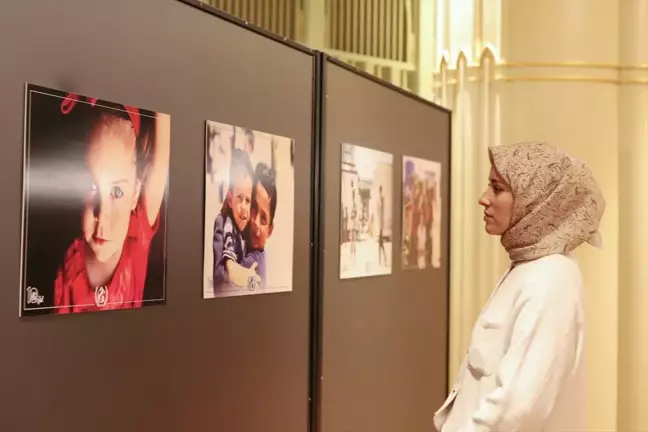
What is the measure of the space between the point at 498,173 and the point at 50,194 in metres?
1.62

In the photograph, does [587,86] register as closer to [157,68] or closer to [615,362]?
[615,362]

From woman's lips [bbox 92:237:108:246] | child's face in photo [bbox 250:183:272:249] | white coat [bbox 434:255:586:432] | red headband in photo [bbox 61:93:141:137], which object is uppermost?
red headband in photo [bbox 61:93:141:137]

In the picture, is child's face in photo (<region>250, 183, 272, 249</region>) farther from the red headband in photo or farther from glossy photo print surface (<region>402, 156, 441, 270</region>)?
glossy photo print surface (<region>402, 156, 441, 270</region>)

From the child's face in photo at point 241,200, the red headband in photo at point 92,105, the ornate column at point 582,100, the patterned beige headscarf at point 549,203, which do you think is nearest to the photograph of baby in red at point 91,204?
the red headband in photo at point 92,105

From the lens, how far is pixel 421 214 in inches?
236

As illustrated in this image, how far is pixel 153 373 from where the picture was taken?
127 inches

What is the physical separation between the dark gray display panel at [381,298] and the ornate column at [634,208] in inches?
63.2

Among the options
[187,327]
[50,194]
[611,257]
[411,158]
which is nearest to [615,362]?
[611,257]

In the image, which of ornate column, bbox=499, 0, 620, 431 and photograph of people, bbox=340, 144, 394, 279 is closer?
photograph of people, bbox=340, 144, 394, 279

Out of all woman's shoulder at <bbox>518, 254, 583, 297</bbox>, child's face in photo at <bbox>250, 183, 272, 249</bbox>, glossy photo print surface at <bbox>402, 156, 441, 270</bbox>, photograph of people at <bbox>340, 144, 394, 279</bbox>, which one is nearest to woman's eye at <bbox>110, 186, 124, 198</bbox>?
child's face in photo at <bbox>250, 183, 272, 249</bbox>

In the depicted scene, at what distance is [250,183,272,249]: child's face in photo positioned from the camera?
3.86 metres

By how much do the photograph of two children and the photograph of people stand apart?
0.96 meters

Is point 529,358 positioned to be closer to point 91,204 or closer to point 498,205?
point 498,205

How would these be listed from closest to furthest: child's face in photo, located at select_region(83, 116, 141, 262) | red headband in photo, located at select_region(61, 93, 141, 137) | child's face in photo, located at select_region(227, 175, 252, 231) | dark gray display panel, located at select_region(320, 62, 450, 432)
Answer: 1. red headband in photo, located at select_region(61, 93, 141, 137)
2. child's face in photo, located at select_region(83, 116, 141, 262)
3. child's face in photo, located at select_region(227, 175, 252, 231)
4. dark gray display panel, located at select_region(320, 62, 450, 432)
